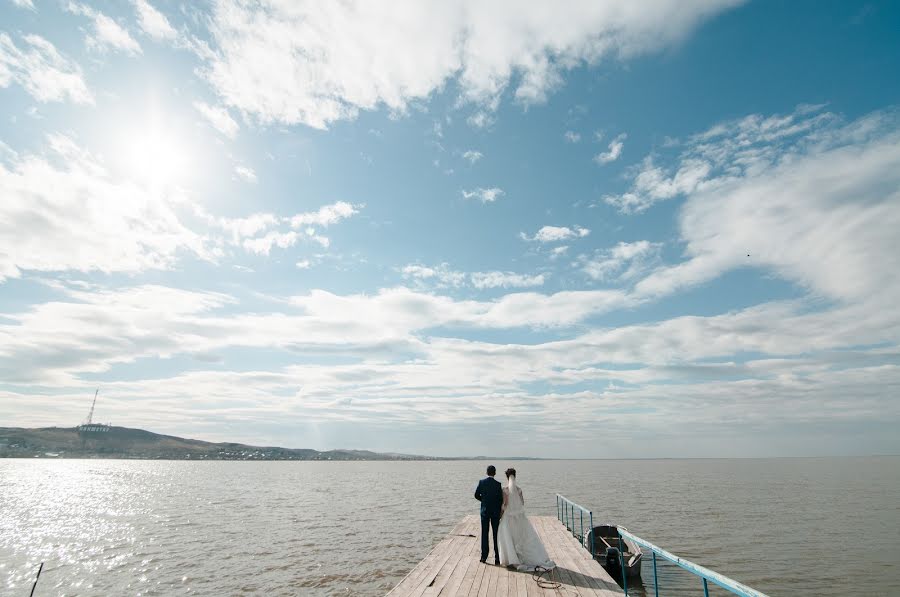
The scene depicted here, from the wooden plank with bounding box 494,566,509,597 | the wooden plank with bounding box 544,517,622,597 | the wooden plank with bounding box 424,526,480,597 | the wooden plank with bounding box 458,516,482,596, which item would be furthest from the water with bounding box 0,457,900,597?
the wooden plank with bounding box 494,566,509,597

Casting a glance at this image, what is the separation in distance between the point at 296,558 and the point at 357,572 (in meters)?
4.48

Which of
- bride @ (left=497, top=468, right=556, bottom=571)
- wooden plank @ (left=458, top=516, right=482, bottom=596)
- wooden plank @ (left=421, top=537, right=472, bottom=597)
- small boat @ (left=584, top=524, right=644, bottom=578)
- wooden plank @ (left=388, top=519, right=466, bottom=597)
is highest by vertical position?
bride @ (left=497, top=468, right=556, bottom=571)

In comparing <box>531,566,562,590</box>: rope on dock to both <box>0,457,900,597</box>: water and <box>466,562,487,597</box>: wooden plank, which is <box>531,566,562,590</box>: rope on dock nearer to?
<box>466,562,487,597</box>: wooden plank

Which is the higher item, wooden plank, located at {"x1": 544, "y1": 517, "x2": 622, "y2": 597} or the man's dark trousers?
the man's dark trousers

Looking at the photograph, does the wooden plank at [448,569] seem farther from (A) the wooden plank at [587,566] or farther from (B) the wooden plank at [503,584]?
(A) the wooden plank at [587,566]

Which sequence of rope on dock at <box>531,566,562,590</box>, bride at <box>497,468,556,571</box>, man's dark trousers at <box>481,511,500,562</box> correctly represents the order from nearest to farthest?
rope on dock at <box>531,566,562,590</box> → bride at <box>497,468,556,571</box> → man's dark trousers at <box>481,511,500,562</box>

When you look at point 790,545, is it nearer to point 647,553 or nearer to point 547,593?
point 647,553

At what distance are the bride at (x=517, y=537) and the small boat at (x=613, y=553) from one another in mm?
4761

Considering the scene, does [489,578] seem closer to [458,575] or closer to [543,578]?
[458,575]

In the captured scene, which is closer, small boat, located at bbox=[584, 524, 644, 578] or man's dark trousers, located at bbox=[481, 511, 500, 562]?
man's dark trousers, located at bbox=[481, 511, 500, 562]

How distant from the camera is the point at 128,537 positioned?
28203mm

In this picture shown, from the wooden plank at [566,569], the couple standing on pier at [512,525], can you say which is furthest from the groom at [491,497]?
the wooden plank at [566,569]

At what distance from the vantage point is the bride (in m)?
11.6

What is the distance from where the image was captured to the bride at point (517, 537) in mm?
11648
